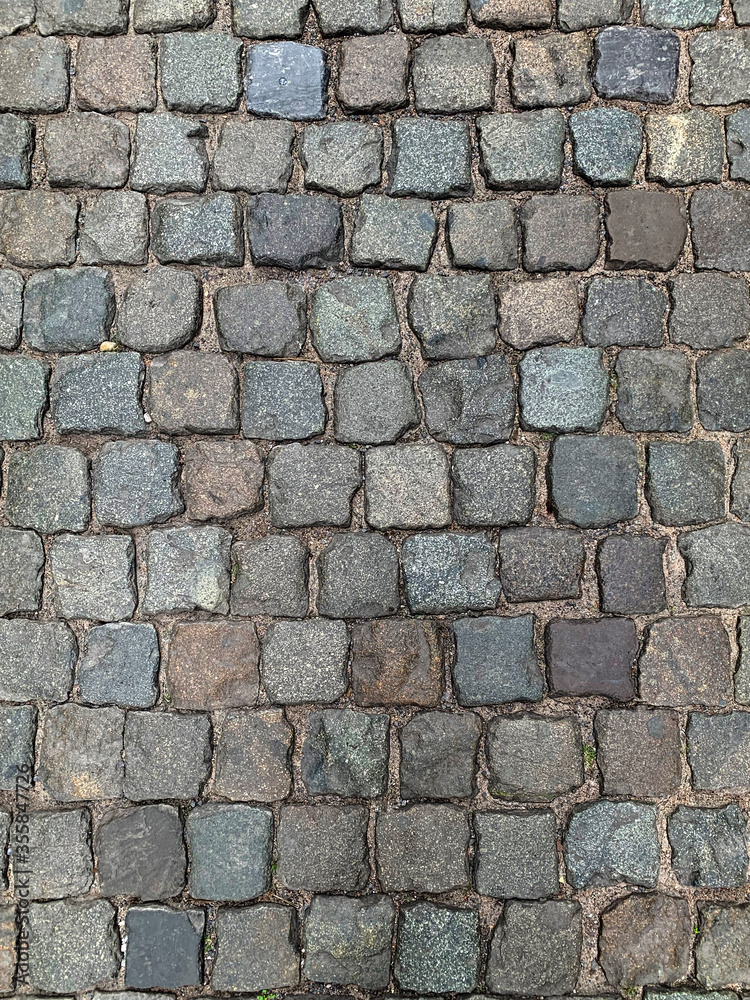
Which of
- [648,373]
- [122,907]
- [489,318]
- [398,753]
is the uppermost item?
[489,318]

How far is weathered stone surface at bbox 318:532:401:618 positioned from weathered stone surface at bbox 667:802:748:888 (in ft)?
3.78

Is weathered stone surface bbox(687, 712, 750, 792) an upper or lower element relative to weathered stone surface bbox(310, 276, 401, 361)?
lower

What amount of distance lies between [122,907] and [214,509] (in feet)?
4.24

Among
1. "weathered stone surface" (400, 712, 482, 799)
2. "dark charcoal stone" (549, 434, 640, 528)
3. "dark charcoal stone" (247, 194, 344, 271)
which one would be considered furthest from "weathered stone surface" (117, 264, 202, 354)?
"weathered stone surface" (400, 712, 482, 799)

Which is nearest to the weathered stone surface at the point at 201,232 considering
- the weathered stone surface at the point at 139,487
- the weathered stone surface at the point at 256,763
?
the weathered stone surface at the point at 139,487

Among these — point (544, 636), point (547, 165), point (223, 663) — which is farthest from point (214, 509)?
point (547, 165)

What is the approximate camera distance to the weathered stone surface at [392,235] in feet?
8.52

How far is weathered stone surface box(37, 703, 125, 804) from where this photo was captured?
2.51m

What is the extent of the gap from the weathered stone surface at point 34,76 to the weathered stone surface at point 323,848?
249 centimetres

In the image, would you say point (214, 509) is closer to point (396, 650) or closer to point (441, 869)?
point (396, 650)

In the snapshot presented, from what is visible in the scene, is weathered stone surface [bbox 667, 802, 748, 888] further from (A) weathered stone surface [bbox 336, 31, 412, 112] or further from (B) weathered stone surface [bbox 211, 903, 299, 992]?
(A) weathered stone surface [bbox 336, 31, 412, 112]

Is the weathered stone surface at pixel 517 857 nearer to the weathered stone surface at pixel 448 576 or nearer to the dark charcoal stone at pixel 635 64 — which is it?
the weathered stone surface at pixel 448 576

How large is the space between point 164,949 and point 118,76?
2.85m

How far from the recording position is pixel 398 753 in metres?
2.49
